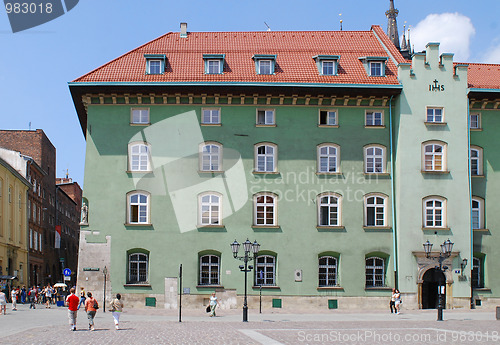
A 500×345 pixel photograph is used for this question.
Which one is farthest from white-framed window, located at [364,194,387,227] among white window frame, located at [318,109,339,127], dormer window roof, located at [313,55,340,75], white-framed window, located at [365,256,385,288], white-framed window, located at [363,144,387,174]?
dormer window roof, located at [313,55,340,75]

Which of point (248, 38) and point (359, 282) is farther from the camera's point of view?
point (248, 38)

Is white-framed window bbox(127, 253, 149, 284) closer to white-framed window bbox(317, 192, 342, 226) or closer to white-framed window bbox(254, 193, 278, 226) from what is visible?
white-framed window bbox(254, 193, 278, 226)

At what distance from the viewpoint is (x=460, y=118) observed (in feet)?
143

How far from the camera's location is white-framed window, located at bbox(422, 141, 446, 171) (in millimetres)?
43500

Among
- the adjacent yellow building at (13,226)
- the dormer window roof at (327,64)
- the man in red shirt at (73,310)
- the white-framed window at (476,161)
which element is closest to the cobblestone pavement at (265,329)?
the man in red shirt at (73,310)

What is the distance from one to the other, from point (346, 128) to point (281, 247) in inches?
347

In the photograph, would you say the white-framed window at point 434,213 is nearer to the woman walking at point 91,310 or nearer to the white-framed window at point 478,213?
the white-framed window at point 478,213

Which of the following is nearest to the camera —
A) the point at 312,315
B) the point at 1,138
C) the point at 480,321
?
the point at 480,321

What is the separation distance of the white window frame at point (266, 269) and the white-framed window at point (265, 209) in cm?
216

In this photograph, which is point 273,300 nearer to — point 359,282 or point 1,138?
point 359,282

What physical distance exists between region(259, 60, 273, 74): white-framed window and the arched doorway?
16.6m

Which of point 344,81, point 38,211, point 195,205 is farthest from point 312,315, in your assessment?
point 38,211

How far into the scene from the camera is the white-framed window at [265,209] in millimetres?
43031

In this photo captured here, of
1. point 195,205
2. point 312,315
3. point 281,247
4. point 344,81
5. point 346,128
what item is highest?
point 344,81
